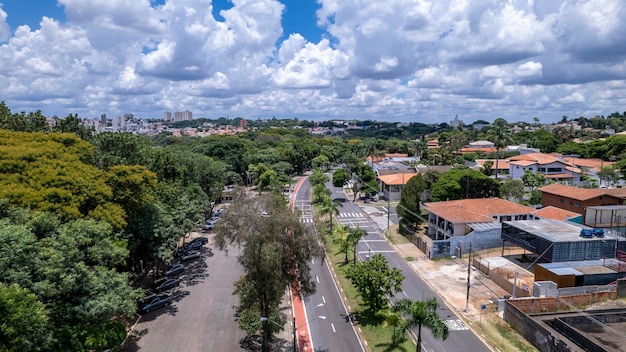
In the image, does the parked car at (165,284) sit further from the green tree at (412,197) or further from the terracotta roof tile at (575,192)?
the terracotta roof tile at (575,192)

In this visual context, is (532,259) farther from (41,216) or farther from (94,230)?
(41,216)

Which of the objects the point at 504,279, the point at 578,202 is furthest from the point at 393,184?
the point at 504,279

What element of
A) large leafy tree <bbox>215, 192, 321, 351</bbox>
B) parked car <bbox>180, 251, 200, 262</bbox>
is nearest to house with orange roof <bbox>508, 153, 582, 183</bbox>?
parked car <bbox>180, 251, 200, 262</bbox>

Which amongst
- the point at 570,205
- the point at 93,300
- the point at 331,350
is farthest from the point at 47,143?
the point at 570,205

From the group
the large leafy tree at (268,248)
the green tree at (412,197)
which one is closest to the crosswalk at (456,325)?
the large leafy tree at (268,248)

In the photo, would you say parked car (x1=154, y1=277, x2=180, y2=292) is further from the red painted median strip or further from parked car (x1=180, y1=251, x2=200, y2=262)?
the red painted median strip

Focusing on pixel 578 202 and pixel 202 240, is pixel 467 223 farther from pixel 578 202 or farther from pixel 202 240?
pixel 202 240
